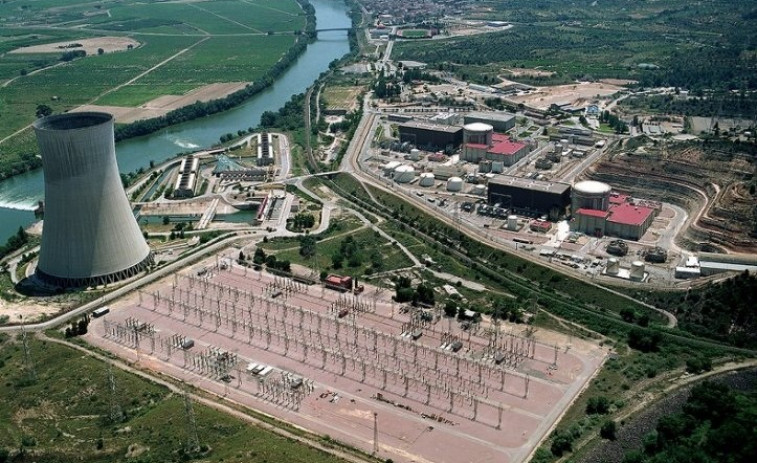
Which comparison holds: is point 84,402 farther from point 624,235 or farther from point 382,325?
point 624,235

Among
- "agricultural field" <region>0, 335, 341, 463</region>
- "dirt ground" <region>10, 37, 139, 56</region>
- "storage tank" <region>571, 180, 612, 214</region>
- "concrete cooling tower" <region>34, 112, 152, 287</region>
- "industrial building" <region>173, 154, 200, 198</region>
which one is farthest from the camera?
"dirt ground" <region>10, 37, 139, 56</region>

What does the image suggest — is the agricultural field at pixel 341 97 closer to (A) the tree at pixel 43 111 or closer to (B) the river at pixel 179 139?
(B) the river at pixel 179 139

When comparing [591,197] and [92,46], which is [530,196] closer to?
[591,197]

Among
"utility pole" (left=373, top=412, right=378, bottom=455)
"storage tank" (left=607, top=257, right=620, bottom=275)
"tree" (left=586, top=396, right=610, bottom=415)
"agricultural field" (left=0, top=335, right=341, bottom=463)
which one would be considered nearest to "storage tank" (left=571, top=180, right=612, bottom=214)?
"storage tank" (left=607, top=257, right=620, bottom=275)

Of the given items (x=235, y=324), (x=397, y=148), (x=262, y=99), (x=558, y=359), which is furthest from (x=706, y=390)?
(x=262, y=99)

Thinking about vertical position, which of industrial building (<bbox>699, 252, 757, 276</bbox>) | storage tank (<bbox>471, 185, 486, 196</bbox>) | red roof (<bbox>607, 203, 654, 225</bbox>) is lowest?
industrial building (<bbox>699, 252, 757, 276</bbox>)

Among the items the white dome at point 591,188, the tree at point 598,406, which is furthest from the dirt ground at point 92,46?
the tree at point 598,406

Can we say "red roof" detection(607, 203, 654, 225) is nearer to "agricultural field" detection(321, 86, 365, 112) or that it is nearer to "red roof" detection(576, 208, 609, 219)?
"red roof" detection(576, 208, 609, 219)

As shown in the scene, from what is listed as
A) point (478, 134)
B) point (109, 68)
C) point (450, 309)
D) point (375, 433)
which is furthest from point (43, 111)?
point (375, 433)
